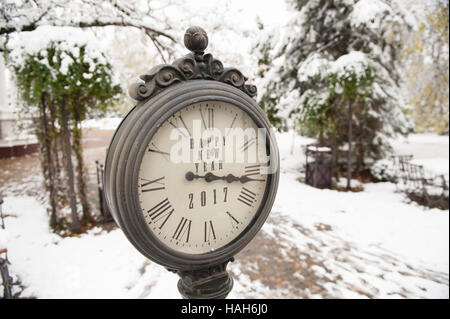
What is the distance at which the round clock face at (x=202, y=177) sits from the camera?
37.1 inches

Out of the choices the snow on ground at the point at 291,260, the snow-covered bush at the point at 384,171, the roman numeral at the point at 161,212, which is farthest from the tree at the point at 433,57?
the roman numeral at the point at 161,212

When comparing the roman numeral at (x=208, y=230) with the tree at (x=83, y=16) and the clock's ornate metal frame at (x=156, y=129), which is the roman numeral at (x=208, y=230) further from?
the tree at (x=83, y=16)

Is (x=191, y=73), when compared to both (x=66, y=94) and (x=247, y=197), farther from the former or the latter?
(x=66, y=94)

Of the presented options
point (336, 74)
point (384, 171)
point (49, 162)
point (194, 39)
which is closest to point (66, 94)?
point (49, 162)

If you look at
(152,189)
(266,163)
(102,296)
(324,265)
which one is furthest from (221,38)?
(324,265)

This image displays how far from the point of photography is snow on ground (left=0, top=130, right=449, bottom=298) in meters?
3.37

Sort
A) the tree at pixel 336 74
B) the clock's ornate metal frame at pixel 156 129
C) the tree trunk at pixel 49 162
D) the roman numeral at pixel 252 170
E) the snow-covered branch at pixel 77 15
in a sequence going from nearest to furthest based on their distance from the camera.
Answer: the clock's ornate metal frame at pixel 156 129, the roman numeral at pixel 252 170, the snow-covered branch at pixel 77 15, the tree trunk at pixel 49 162, the tree at pixel 336 74

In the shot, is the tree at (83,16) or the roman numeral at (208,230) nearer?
the roman numeral at (208,230)

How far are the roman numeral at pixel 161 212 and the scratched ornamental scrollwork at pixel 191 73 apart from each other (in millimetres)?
349

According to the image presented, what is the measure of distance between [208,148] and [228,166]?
0.35 ft

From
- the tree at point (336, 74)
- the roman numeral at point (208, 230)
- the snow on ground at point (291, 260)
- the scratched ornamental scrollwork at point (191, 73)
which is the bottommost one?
the snow on ground at point (291, 260)

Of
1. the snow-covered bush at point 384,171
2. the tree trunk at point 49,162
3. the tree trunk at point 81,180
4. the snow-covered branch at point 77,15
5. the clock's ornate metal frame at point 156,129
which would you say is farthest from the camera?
the snow-covered bush at point 384,171

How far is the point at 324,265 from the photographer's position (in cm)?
426
